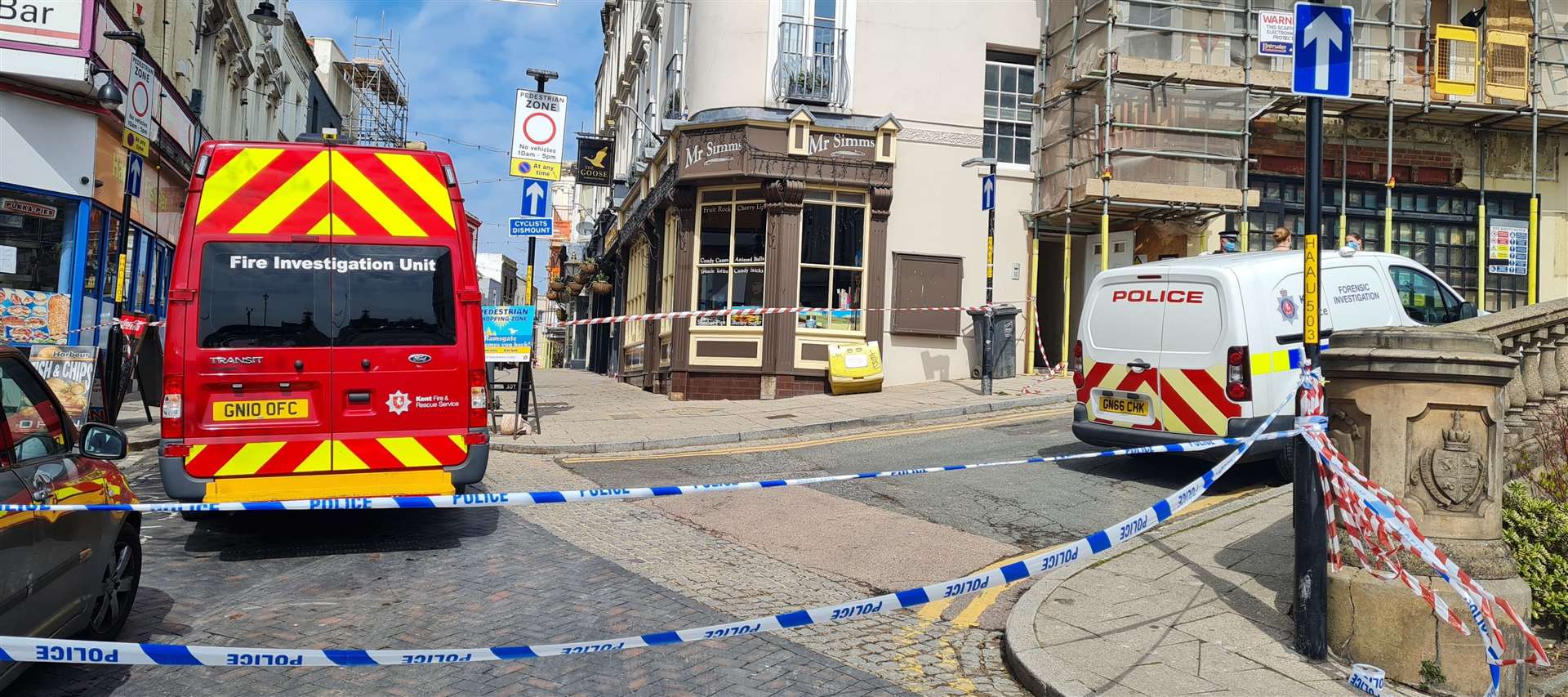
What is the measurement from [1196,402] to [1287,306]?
105cm

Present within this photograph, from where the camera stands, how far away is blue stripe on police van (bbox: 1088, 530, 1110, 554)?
3.85 metres

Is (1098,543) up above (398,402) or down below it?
below

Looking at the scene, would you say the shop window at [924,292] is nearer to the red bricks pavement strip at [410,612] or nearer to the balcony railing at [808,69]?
the balcony railing at [808,69]

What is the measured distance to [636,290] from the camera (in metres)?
22.4

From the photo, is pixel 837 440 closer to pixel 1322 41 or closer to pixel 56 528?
pixel 1322 41

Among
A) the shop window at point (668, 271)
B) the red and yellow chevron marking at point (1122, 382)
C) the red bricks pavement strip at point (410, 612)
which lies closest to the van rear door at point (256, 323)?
the red bricks pavement strip at point (410, 612)

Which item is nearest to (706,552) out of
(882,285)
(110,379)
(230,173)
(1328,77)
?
(230,173)

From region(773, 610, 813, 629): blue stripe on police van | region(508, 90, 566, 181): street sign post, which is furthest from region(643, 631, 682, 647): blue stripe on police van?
region(508, 90, 566, 181): street sign post

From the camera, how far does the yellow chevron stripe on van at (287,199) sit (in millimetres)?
6590

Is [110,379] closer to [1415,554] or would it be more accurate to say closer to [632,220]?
[632,220]

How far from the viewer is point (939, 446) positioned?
10.8 metres

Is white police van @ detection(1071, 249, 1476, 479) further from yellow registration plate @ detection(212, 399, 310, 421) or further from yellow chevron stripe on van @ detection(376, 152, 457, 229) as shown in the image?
yellow registration plate @ detection(212, 399, 310, 421)

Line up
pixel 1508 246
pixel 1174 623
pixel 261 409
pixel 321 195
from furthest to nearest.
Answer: pixel 1508 246, pixel 321 195, pixel 261 409, pixel 1174 623

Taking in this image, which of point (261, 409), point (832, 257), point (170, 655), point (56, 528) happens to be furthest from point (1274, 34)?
point (170, 655)
